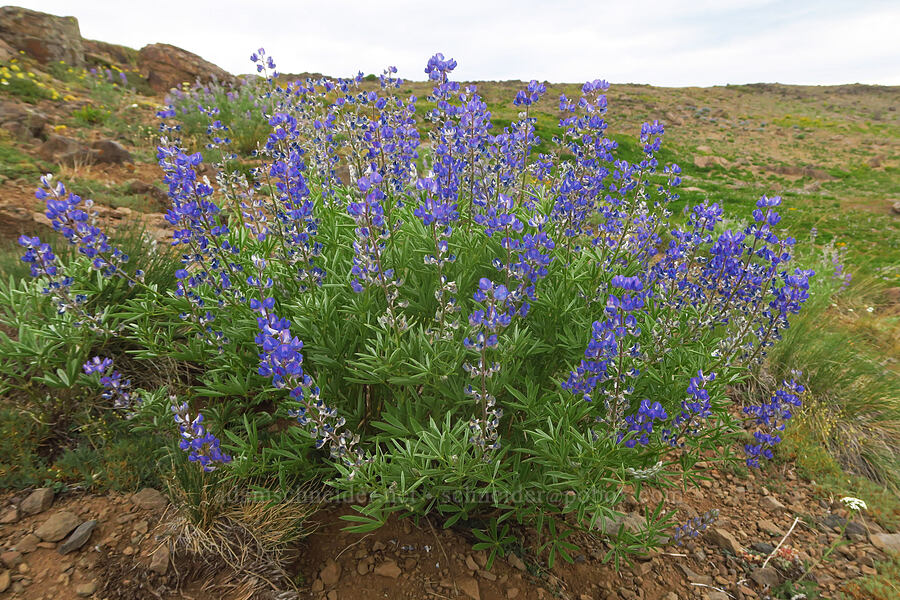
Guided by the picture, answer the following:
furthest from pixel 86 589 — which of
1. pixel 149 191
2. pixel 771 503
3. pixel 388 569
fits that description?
pixel 149 191

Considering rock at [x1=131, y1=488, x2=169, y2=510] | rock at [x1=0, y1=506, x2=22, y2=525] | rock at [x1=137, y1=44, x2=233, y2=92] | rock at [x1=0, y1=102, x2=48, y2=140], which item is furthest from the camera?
rock at [x1=137, y1=44, x2=233, y2=92]

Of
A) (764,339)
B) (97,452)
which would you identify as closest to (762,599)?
(764,339)

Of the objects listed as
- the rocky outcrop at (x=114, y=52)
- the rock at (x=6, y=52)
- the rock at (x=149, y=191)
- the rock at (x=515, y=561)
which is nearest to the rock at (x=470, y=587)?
the rock at (x=515, y=561)

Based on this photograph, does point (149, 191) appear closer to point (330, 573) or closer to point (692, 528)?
point (330, 573)

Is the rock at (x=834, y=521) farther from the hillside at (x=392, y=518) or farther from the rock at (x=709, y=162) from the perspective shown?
the rock at (x=709, y=162)

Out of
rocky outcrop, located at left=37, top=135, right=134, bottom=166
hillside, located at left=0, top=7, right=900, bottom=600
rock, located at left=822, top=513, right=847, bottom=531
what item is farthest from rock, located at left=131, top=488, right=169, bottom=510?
rocky outcrop, located at left=37, top=135, right=134, bottom=166

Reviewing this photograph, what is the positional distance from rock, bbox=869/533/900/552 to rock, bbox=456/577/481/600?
3.08 meters

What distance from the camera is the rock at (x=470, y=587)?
2576mm

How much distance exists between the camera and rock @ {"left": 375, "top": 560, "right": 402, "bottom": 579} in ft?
8.49

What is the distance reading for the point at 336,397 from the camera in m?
2.89

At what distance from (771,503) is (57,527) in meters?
4.89

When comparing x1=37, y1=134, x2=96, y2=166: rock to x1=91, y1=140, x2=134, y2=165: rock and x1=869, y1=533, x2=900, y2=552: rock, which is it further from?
x1=869, y1=533, x2=900, y2=552: rock

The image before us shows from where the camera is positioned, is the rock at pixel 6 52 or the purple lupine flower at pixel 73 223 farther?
→ the rock at pixel 6 52

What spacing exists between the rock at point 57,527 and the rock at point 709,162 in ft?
81.2
